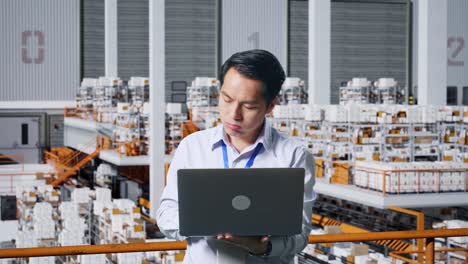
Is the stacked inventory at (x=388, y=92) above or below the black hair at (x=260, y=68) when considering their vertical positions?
above

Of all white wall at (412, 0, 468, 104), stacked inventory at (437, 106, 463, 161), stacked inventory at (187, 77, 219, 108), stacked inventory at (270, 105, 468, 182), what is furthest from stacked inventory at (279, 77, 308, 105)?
white wall at (412, 0, 468, 104)

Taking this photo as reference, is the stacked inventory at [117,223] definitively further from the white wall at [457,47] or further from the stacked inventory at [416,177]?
the white wall at [457,47]

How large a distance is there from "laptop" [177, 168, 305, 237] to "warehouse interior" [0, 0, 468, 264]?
57cm

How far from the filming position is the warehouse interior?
13.6 meters

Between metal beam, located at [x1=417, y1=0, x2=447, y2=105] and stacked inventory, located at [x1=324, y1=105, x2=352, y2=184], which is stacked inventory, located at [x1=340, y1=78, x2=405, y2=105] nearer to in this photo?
metal beam, located at [x1=417, y1=0, x2=447, y2=105]

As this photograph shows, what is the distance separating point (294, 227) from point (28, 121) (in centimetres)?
3263

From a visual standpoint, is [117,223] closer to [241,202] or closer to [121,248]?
[121,248]

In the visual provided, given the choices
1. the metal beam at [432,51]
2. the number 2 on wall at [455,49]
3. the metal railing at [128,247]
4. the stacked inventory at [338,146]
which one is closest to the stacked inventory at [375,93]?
the metal beam at [432,51]

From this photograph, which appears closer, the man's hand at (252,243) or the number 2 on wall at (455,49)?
the man's hand at (252,243)

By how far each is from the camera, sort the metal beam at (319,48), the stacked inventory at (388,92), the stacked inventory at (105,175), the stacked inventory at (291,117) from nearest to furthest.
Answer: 1. the stacked inventory at (291,117)
2. the metal beam at (319,48)
3. the stacked inventory at (388,92)
4. the stacked inventory at (105,175)

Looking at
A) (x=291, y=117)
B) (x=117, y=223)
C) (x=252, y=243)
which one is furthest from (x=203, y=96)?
(x=252, y=243)

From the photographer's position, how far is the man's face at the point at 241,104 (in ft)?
7.82

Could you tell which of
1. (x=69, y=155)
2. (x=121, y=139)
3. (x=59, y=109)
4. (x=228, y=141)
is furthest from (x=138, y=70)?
(x=228, y=141)

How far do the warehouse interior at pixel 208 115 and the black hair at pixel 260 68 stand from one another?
2.40 ft
